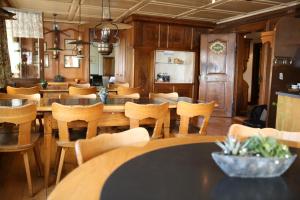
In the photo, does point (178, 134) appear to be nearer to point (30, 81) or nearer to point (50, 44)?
point (30, 81)

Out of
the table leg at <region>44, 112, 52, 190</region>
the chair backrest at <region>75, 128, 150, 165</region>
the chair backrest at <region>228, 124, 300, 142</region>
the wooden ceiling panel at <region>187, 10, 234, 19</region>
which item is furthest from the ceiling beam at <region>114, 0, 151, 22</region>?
the chair backrest at <region>75, 128, 150, 165</region>

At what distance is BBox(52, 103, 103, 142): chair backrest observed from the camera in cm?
247

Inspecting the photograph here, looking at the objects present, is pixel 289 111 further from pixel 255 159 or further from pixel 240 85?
pixel 240 85

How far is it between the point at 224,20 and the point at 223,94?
1.81m

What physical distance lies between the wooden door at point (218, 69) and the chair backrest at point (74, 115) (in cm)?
484

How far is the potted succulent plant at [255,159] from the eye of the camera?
101 centimetres

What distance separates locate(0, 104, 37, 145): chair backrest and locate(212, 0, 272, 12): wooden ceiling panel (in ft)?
13.4

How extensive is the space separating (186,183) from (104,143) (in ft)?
1.93

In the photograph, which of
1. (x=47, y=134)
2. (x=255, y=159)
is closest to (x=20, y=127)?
(x=47, y=134)

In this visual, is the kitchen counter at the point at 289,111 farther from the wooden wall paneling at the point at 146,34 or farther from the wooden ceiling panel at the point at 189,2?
the wooden wall paneling at the point at 146,34

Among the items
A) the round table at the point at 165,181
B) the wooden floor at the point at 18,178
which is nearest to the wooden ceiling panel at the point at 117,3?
the wooden floor at the point at 18,178

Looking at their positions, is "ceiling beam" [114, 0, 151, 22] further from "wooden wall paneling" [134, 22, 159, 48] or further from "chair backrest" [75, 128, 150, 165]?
"chair backrest" [75, 128, 150, 165]

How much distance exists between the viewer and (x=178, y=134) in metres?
3.00

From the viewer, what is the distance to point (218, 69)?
7043 mm
